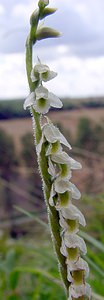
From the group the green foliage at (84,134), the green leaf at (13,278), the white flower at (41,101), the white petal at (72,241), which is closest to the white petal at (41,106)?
the white flower at (41,101)

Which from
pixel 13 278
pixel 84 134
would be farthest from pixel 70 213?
pixel 84 134

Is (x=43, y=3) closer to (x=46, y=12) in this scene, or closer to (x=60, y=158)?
(x=46, y=12)

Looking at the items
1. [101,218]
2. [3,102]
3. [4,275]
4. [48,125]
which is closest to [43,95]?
[48,125]

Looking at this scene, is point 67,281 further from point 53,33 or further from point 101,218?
point 101,218

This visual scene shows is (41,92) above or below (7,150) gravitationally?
above

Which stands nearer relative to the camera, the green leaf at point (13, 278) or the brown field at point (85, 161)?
the green leaf at point (13, 278)

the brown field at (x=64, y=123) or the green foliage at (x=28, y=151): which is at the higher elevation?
the brown field at (x=64, y=123)

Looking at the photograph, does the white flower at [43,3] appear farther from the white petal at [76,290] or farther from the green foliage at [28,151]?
the green foliage at [28,151]
